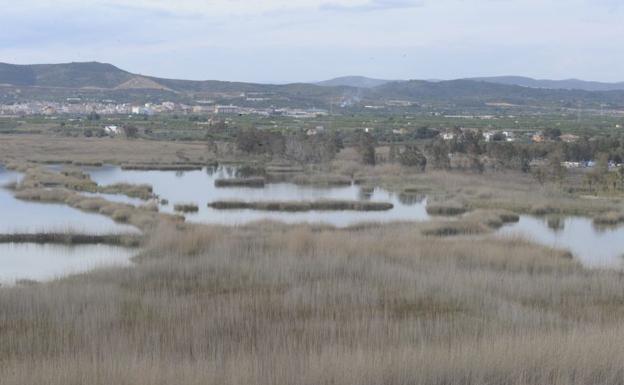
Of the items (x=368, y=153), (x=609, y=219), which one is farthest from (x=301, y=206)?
(x=368, y=153)

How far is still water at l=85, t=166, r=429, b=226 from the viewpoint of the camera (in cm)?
2808

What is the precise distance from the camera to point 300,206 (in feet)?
103

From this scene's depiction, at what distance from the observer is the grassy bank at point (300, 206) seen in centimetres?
3126

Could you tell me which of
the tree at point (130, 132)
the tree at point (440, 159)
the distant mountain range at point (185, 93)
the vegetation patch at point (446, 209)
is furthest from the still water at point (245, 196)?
the distant mountain range at point (185, 93)

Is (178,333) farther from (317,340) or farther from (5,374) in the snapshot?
(5,374)

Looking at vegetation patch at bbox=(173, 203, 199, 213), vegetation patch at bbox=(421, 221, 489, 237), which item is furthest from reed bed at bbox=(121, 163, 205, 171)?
vegetation patch at bbox=(421, 221, 489, 237)

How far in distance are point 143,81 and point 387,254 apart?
18594cm

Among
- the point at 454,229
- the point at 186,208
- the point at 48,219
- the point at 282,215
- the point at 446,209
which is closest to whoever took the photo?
the point at 454,229

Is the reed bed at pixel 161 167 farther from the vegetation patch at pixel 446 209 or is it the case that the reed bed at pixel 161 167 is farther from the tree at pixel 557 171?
the vegetation patch at pixel 446 209

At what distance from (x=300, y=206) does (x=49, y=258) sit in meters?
13.2

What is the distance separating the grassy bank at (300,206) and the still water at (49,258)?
10444 mm

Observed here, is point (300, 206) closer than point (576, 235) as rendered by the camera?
No

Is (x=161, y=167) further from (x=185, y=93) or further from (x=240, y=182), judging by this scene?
(x=185, y=93)

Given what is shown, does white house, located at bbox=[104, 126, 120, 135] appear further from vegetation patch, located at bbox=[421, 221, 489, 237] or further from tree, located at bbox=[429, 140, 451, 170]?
vegetation patch, located at bbox=[421, 221, 489, 237]
